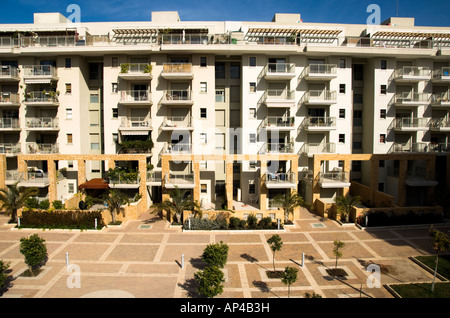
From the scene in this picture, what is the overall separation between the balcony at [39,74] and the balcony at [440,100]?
4051 cm

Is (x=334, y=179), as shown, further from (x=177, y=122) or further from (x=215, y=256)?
(x=215, y=256)

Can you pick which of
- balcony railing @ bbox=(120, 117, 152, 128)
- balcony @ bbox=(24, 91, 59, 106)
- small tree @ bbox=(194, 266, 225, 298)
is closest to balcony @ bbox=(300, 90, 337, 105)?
balcony railing @ bbox=(120, 117, 152, 128)

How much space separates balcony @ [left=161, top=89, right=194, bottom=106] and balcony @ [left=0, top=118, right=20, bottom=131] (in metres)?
16.0

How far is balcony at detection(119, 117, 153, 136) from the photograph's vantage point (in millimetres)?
31111

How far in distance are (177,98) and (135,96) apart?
4496 mm

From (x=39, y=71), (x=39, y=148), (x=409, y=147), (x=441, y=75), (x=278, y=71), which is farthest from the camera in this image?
(x=409, y=147)

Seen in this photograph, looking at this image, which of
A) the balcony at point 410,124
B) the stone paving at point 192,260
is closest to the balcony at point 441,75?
the balcony at point 410,124

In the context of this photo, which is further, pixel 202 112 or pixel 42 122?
pixel 202 112

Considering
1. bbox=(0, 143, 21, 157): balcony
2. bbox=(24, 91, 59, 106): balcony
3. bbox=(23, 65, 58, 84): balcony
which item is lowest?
bbox=(0, 143, 21, 157): balcony

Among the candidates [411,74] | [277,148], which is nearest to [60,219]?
[277,148]

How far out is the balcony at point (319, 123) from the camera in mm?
30969

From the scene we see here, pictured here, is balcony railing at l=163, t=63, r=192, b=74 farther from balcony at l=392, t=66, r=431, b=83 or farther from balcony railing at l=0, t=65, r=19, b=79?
balcony at l=392, t=66, r=431, b=83

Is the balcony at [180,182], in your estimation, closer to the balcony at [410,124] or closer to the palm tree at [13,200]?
the palm tree at [13,200]

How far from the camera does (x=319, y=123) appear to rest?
3141 centimetres
